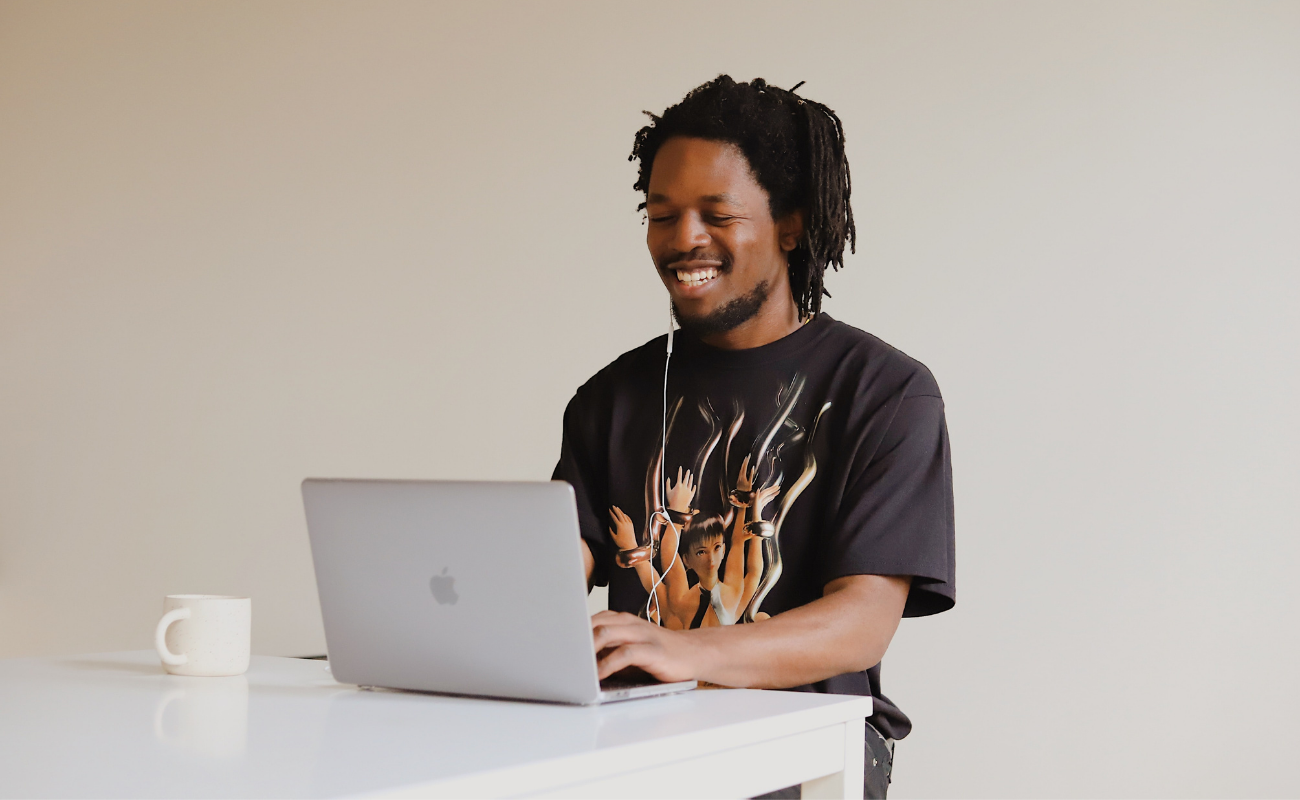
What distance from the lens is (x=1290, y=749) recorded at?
2156mm

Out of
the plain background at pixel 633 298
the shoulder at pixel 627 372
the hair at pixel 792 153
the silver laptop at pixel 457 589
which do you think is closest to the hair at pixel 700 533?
the shoulder at pixel 627 372

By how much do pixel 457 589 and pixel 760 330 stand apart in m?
0.82

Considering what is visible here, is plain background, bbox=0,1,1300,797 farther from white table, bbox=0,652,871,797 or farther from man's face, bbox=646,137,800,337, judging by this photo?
white table, bbox=0,652,871,797

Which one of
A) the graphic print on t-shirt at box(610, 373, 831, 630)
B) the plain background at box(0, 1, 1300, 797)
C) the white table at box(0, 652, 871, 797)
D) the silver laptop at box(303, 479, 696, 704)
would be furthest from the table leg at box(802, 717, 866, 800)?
the plain background at box(0, 1, 1300, 797)

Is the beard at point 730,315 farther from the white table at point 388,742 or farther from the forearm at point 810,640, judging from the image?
the white table at point 388,742

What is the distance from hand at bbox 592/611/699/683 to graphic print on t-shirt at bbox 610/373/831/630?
1.31 feet

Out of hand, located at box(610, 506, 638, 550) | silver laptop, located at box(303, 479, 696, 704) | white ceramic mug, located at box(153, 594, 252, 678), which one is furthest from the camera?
hand, located at box(610, 506, 638, 550)

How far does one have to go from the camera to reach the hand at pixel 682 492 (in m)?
1.53

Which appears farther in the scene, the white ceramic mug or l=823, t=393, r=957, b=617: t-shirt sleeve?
l=823, t=393, r=957, b=617: t-shirt sleeve

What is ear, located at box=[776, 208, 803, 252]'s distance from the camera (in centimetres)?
169

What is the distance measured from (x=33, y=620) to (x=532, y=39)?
7.08ft

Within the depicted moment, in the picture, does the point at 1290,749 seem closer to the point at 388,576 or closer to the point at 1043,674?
the point at 1043,674

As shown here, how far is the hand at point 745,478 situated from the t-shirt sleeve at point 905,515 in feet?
0.42

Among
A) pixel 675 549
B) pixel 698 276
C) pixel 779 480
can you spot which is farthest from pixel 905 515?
pixel 698 276
